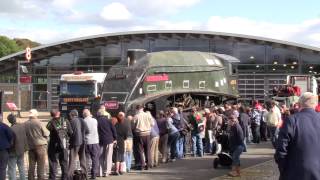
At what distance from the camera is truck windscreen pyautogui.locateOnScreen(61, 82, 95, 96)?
31.7m

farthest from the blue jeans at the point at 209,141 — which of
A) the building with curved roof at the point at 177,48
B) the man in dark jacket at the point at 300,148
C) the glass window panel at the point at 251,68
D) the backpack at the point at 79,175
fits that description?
the glass window panel at the point at 251,68

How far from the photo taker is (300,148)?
21.4 ft

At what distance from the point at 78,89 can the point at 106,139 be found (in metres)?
18.4

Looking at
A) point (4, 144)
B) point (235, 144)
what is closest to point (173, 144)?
point (235, 144)

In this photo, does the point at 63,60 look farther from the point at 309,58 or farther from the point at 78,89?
the point at 78,89

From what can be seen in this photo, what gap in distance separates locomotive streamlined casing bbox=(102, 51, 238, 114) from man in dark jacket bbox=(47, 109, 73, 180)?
9.61 metres

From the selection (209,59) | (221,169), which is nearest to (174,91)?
(209,59)

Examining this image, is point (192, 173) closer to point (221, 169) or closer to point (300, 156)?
point (221, 169)

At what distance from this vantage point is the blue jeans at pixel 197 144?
18.4 meters

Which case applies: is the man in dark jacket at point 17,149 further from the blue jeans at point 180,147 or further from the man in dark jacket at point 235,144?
the blue jeans at point 180,147

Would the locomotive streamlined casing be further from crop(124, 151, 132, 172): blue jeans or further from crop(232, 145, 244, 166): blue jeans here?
crop(232, 145, 244, 166): blue jeans

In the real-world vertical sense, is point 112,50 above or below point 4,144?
above

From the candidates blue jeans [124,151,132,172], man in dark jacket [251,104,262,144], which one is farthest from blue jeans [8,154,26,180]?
man in dark jacket [251,104,262,144]

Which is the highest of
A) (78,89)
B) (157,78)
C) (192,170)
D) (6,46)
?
(6,46)
